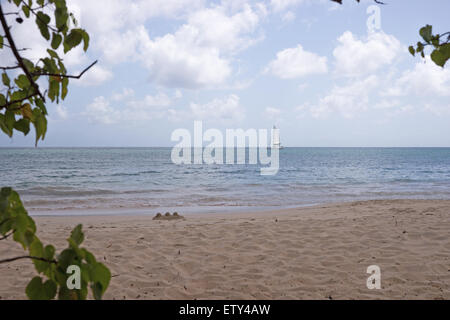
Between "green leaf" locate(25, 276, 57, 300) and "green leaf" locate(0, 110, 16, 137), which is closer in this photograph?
"green leaf" locate(25, 276, 57, 300)

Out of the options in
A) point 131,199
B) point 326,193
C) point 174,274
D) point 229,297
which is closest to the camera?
point 229,297

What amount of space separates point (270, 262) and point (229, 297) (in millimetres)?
1229

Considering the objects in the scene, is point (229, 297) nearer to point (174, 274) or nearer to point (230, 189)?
point (174, 274)

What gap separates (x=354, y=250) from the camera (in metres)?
5.16

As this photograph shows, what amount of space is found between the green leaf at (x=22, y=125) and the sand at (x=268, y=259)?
121 inches

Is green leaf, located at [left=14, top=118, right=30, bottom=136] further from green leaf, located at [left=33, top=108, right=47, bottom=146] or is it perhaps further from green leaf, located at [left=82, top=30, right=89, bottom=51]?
green leaf, located at [left=82, top=30, right=89, bottom=51]

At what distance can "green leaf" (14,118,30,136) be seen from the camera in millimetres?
947

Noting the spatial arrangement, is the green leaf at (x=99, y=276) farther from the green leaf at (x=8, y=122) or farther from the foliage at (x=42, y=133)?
the green leaf at (x=8, y=122)

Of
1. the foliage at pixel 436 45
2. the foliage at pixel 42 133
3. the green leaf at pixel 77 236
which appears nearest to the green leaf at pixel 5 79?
the foliage at pixel 42 133

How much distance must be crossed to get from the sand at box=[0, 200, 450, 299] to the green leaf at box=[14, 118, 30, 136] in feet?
10.1

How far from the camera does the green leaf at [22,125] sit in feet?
3.11

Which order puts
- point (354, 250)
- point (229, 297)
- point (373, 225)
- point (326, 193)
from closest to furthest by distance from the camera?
point (229, 297)
point (354, 250)
point (373, 225)
point (326, 193)

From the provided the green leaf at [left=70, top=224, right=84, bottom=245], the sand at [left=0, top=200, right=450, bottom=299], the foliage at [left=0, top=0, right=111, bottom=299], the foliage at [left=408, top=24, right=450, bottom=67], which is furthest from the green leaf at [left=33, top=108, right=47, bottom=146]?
the sand at [left=0, top=200, right=450, bottom=299]
